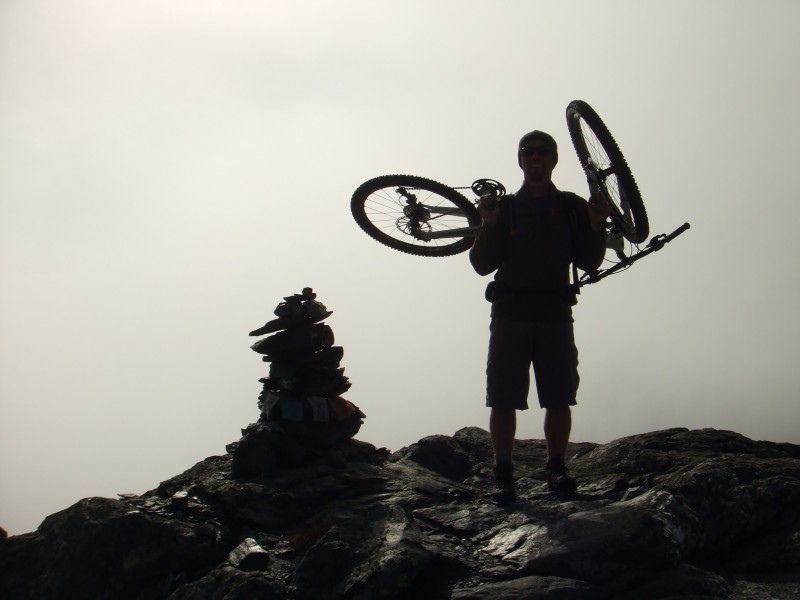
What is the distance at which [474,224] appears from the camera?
1094 centimetres

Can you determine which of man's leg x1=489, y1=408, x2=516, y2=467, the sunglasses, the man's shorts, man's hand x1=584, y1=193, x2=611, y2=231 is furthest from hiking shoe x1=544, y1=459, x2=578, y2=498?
the sunglasses

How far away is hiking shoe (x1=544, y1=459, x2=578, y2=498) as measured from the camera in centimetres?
785

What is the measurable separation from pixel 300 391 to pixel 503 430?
3285 millimetres

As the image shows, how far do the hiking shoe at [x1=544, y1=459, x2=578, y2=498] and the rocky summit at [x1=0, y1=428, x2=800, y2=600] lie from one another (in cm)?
9

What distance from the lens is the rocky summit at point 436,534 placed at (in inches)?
256

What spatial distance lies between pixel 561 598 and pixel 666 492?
1.79 metres

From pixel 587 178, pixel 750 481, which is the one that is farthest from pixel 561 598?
pixel 587 178

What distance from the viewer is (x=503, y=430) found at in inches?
306

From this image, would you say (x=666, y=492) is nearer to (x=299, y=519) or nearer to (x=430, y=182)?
(x=299, y=519)

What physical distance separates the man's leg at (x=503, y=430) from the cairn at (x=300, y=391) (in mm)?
2774

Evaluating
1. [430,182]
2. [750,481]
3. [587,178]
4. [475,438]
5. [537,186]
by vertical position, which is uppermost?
[430,182]

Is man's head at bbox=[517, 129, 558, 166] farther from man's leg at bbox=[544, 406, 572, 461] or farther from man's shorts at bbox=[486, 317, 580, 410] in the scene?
man's leg at bbox=[544, 406, 572, 461]

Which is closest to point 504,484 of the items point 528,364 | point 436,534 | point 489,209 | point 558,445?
point 558,445

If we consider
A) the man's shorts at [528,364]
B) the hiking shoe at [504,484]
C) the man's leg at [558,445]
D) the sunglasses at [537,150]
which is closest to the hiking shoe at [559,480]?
the man's leg at [558,445]
